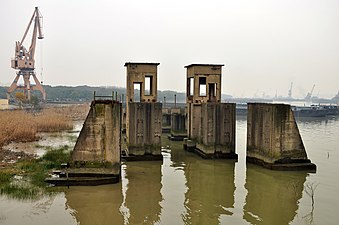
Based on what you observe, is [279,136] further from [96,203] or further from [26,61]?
[26,61]

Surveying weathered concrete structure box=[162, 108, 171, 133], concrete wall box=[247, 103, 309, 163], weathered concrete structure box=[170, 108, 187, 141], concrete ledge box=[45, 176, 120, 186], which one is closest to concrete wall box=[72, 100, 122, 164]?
concrete ledge box=[45, 176, 120, 186]

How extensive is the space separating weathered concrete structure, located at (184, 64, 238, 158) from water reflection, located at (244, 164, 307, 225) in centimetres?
299

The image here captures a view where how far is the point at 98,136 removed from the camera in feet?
49.8

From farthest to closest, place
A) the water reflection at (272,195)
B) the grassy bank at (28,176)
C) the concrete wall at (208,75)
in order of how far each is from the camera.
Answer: the concrete wall at (208,75) → the grassy bank at (28,176) → the water reflection at (272,195)

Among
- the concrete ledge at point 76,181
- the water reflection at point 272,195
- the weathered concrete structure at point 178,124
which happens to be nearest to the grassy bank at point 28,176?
the concrete ledge at point 76,181

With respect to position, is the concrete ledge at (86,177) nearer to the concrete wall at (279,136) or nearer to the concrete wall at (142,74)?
the concrete wall at (142,74)

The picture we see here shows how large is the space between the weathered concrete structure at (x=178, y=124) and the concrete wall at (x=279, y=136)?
1294 centimetres

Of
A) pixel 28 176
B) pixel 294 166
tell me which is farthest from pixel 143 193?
pixel 294 166

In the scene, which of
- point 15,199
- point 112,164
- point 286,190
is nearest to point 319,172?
point 286,190

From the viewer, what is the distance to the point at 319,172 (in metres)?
18.4

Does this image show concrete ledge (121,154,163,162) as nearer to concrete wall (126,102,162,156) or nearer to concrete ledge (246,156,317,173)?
concrete wall (126,102,162,156)

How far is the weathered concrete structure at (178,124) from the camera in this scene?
104 feet

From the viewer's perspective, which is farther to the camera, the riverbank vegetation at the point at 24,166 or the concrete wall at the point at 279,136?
the concrete wall at the point at 279,136

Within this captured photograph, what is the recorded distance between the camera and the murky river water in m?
11.4
